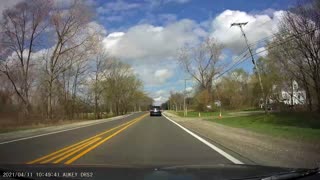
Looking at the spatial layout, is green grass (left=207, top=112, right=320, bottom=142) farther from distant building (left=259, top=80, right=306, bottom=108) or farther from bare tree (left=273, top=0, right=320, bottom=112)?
distant building (left=259, top=80, right=306, bottom=108)

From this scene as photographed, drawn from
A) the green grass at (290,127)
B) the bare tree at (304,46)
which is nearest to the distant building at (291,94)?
the bare tree at (304,46)

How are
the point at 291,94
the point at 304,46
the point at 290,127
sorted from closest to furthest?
the point at 290,127 < the point at 304,46 < the point at 291,94

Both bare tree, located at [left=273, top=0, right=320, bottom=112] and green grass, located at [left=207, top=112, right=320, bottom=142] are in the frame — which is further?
bare tree, located at [left=273, top=0, right=320, bottom=112]

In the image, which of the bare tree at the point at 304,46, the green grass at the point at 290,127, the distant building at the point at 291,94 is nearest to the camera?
the green grass at the point at 290,127

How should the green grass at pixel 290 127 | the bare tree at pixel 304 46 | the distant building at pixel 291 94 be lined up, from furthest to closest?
the distant building at pixel 291 94 < the bare tree at pixel 304 46 < the green grass at pixel 290 127

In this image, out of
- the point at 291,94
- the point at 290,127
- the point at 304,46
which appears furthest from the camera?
the point at 291,94

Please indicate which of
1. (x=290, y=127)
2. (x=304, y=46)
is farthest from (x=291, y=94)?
(x=290, y=127)

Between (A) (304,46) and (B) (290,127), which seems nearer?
(B) (290,127)

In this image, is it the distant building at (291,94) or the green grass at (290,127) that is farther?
the distant building at (291,94)

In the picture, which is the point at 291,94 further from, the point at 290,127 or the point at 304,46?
the point at 290,127

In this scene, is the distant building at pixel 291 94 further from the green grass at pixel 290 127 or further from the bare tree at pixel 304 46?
the green grass at pixel 290 127

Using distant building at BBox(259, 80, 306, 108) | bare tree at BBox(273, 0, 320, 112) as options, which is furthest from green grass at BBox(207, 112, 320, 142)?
distant building at BBox(259, 80, 306, 108)

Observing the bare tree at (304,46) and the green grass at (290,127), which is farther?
the bare tree at (304,46)

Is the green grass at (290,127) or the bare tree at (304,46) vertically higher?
the bare tree at (304,46)
